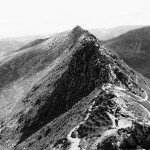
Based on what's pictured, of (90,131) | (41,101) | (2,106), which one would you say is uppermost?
(90,131)

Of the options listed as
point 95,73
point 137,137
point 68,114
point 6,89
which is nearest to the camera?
point 137,137

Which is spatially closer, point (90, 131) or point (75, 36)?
point (90, 131)

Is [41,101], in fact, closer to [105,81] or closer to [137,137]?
[105,81]

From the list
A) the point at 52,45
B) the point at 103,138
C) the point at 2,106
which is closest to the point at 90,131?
the point at 103,138

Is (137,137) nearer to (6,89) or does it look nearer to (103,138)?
(103,138)

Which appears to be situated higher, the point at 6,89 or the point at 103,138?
the point at 103,138

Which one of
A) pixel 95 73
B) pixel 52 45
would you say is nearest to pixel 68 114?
pixel 95 73

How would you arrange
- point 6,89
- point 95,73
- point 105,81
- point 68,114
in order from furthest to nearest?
point 6,89, point 95,73, point 105,81, point 68,114
